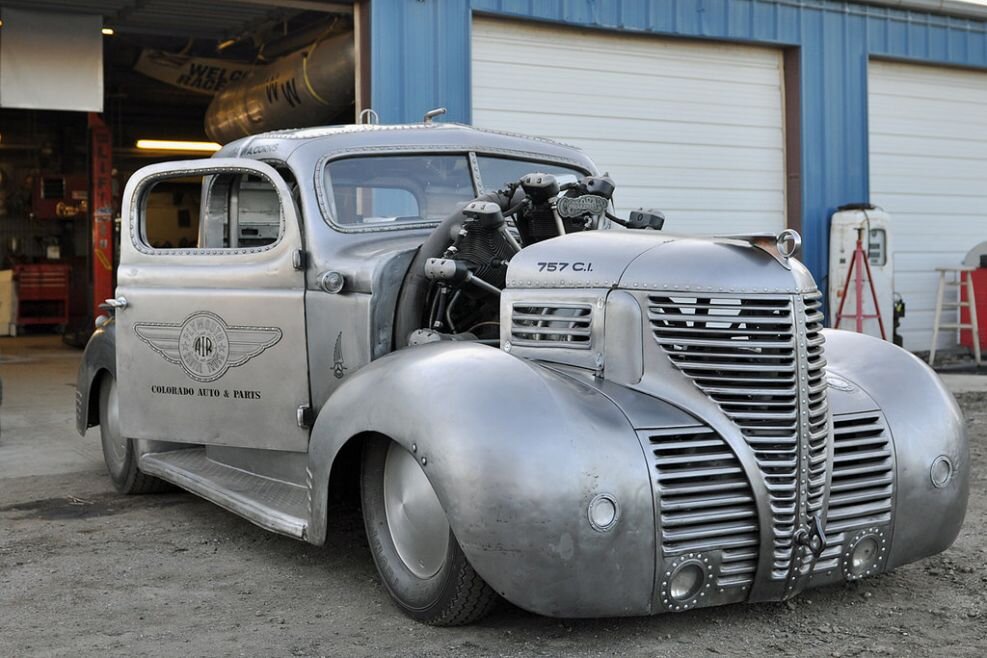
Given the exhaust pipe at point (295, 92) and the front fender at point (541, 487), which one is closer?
the front fender at point (541, 487)

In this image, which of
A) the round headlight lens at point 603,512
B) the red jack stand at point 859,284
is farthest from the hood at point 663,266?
the red jack stand at point 859,284

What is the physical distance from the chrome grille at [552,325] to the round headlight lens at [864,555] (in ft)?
3.69

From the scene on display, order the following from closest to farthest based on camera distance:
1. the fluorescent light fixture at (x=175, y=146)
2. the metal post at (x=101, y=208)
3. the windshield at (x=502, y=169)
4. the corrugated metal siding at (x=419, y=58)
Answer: the windshield at (x=502, y=169) → the corrugated metal siding at (x=419, y=58) → the metal post at (x=101, y=208) → the fluorescent light fixture at (x=175, y=146)

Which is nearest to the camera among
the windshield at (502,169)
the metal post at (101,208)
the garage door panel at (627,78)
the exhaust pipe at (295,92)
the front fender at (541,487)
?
the front fender at (541,487)

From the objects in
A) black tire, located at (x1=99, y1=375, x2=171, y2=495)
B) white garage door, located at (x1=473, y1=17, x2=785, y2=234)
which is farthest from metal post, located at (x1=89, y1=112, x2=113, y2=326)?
black tire, located at (x1=99, y1=375, x2=171, y2=495)

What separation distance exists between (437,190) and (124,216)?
1.66 meters

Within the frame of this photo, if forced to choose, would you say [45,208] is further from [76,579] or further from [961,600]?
[961,600]

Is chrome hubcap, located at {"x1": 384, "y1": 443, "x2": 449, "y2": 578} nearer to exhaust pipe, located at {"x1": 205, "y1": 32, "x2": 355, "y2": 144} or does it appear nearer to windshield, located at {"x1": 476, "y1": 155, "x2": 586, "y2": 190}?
windshield, located at {"x1": 476, "y1": 155, "x2": 586, "y2": 190}

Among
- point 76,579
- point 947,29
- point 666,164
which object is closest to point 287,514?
point 76,579

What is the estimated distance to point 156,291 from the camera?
5406 millimetres

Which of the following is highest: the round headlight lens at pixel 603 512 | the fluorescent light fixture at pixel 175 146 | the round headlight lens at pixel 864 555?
the fluorescent light fixture at pixel 175 146

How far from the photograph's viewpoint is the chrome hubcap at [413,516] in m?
3.74

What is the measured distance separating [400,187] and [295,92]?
7.27 metres

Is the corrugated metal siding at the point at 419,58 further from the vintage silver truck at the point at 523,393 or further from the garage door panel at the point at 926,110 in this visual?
the garage door panel at the point at 926,110
